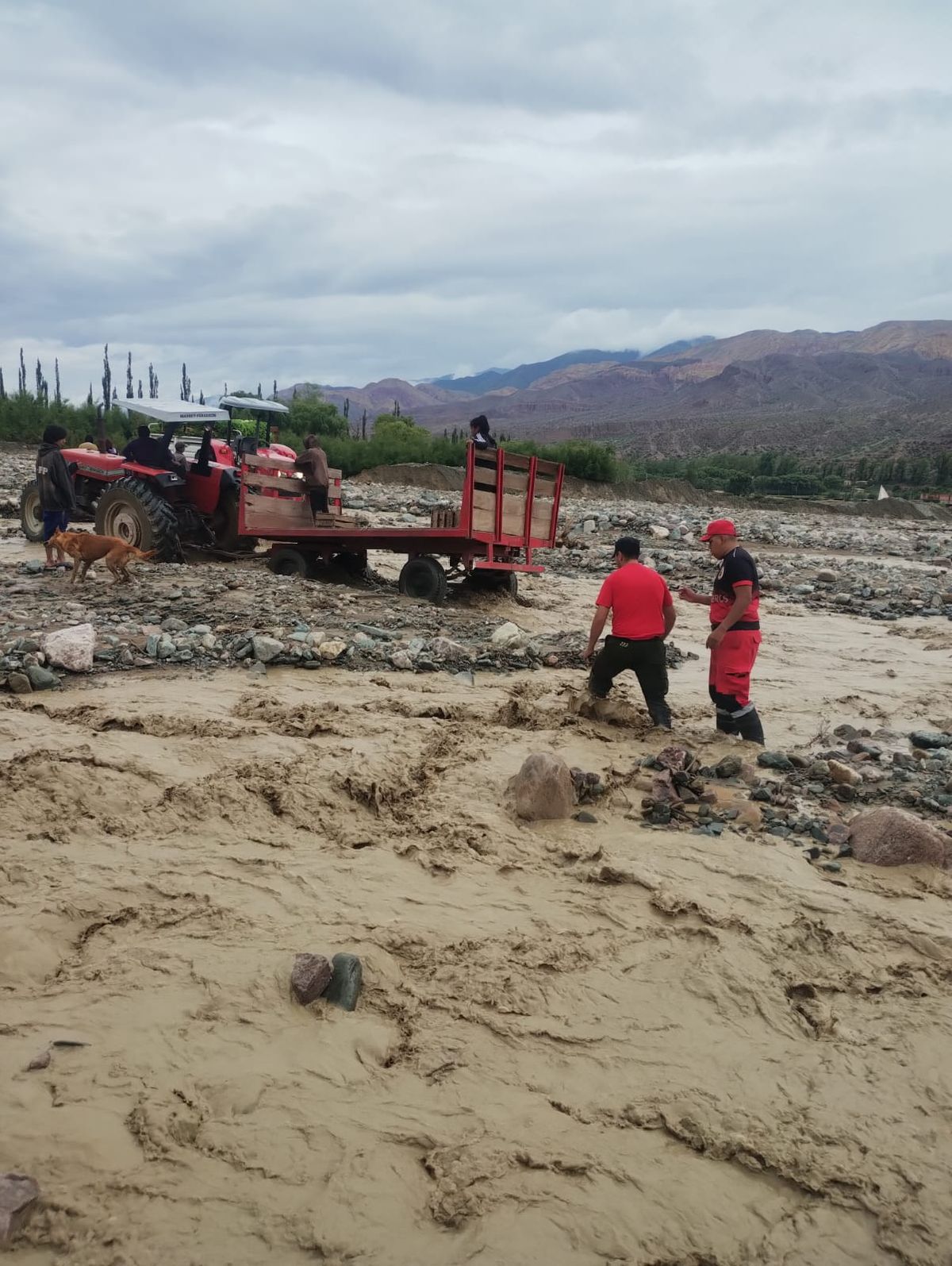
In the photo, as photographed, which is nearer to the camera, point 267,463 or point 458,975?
point 458,975

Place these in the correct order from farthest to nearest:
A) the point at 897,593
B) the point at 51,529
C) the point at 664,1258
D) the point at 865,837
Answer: the point at 897,593 → the point at 51,529 → the point at 865,837 → the point at 664,1258

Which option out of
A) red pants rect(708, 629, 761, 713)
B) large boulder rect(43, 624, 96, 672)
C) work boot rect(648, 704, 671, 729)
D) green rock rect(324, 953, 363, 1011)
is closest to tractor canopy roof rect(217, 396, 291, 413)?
large boulder rect(43, 624, 96, 672)

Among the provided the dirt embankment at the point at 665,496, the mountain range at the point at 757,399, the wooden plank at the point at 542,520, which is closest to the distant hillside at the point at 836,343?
the mountain range at the point at 757,399

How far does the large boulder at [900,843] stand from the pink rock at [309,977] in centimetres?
254

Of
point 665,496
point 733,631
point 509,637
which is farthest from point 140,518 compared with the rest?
point 665,496

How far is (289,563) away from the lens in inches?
424

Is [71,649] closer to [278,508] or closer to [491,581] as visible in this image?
[278,508]

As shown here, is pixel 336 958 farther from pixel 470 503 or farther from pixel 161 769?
pixel 470 503

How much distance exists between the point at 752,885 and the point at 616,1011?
1.15m

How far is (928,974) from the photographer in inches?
136

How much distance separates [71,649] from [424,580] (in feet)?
13.8

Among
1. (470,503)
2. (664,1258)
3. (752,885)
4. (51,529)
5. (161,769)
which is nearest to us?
(664,1258)

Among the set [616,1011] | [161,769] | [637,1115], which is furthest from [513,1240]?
[161,769]

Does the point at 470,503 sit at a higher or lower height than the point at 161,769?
higher
